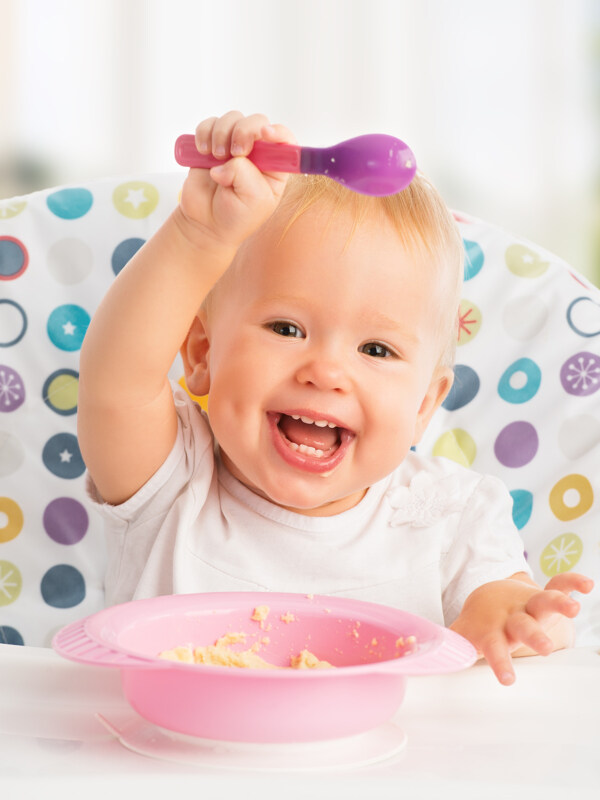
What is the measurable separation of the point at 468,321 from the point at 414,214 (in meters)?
0.34

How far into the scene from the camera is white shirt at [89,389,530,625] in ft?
2.89

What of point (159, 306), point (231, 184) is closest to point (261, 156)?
point (231, 184)

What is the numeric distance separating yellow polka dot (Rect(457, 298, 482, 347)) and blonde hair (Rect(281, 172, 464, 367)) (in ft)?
0.77

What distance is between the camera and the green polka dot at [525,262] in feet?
3.90

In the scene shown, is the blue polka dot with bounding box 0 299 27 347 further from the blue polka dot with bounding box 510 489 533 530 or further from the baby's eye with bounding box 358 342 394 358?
the blue polka dot with bounding box 510 489 533 530

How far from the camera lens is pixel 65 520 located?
1.10m

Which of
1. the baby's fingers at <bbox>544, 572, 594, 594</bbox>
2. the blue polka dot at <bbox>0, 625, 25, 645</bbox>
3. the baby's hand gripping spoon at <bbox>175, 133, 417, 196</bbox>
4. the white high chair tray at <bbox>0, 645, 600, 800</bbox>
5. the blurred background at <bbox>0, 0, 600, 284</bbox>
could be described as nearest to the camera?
the white high chair tray at <bbox>0, 645, 600, 800</bbox>

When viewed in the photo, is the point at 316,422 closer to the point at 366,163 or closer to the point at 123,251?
the point at 366,163

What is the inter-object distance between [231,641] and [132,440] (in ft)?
0.85

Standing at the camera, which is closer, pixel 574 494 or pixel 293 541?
pixel 293 541

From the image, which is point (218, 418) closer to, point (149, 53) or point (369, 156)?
point (369, 156)

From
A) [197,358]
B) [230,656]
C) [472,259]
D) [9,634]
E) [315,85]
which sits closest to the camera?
[230,656]

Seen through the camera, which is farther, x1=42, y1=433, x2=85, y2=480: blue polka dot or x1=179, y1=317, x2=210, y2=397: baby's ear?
x1=42, y1=433, x2=85, y2=480: blue polka dot

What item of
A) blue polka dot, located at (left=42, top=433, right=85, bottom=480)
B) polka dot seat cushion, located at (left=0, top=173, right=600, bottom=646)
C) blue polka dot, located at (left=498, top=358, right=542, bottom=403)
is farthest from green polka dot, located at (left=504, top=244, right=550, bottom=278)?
blue polka dot, located at (left=42, top=433, right=85, bottom=480)
